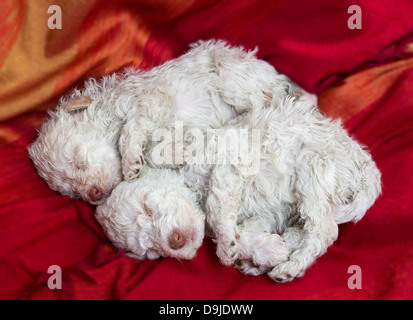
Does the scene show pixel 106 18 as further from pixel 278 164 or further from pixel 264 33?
pixel 278 164

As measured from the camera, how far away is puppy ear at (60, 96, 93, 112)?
2.36 m

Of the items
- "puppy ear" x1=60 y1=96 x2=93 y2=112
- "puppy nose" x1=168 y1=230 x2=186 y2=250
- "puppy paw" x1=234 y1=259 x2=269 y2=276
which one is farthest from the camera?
"puppy ear" x1=60 y1=96 x2=93 y2=112

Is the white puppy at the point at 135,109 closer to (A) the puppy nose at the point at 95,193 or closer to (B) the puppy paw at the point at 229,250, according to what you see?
(A) the puppy nose at the point at 95,193

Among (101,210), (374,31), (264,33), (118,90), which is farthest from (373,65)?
(101,210)

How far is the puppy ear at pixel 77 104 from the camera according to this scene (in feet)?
7.75

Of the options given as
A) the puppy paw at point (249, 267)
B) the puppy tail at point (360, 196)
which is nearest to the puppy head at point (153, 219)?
the puppy paw at point (249, 267)

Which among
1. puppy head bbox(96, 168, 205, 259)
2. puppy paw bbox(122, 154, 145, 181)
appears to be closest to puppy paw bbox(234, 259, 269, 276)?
puppy head bbox(96, 168, 205, 259)

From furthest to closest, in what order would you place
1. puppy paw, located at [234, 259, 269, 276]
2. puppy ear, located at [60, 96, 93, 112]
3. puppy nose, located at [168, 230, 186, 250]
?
1. puppy ear, located at [60, 96, 93, 112]
2. puppy paw, located at [234, 259, 269, 276]
3. puppy nose, located at [168, 230, 186, 250]

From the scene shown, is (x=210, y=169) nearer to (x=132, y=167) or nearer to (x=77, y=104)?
(x=132, y=167)

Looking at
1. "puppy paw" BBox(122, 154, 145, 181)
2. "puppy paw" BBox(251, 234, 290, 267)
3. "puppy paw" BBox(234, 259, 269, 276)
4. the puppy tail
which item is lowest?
"puppy paw" BBox(234, 259, 269, 276)

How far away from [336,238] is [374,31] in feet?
3.93

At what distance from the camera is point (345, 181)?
2.25 metres

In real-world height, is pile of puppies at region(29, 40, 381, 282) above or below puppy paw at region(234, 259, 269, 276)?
above

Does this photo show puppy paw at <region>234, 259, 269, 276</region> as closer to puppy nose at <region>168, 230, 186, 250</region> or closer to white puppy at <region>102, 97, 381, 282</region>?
white puppy at <region>102, 97, 381, 282</region>
